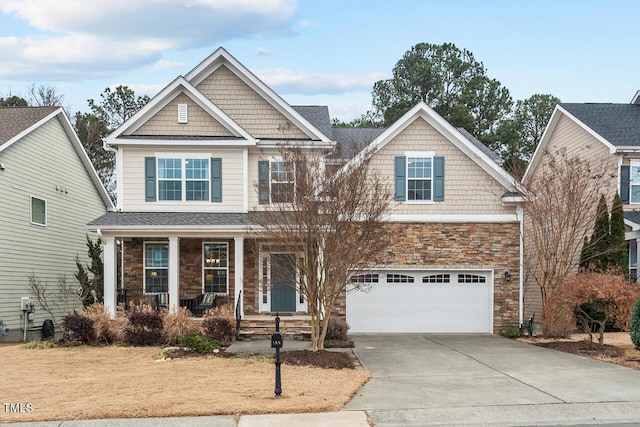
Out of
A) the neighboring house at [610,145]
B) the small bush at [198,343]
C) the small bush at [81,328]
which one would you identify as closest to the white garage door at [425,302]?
the neighboring house at [610,145]

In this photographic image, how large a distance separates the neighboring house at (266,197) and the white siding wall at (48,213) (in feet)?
11.2

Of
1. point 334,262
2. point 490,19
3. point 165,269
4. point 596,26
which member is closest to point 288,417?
point 334,262

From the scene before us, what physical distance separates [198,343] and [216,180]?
6.18 meters

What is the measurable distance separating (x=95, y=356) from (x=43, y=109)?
11583 mm

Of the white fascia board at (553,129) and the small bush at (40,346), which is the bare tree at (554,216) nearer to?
the white fascia board at (553,129)

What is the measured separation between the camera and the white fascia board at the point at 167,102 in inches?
756

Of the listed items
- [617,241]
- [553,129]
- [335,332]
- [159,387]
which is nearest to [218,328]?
[335,332]

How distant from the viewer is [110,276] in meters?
18.3

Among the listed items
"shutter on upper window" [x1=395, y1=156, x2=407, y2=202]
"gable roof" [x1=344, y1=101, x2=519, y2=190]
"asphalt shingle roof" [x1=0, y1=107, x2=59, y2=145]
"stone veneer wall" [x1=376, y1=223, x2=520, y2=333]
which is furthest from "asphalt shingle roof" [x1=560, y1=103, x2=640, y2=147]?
"asphalt shingle roof" [x1=0, y1=107, x2=59, y2=145]

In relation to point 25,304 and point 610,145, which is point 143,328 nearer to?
point 25,304

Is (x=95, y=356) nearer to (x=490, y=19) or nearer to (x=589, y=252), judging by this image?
(x=490, y=19)

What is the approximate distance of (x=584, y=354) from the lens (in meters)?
14.8

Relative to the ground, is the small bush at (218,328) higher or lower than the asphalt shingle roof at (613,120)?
lower

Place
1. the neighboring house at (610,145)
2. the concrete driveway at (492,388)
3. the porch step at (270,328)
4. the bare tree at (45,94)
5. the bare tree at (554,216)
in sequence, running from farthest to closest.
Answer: the bare tree at (45,94), the neighboring house at (610,145), the bare tree at (554,216), the porch step at (270,328), the concrete driveway at (492,388)
